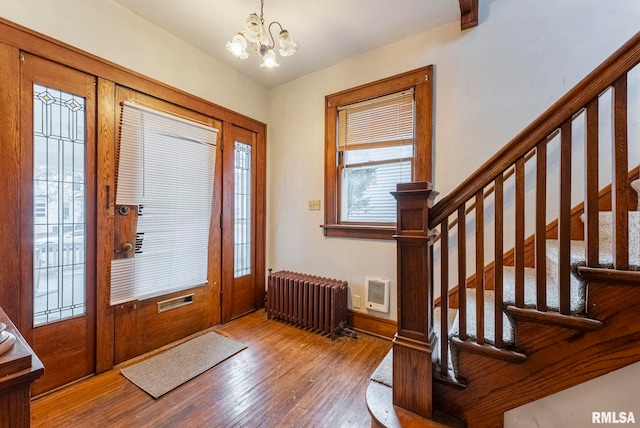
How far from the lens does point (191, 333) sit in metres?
2.54

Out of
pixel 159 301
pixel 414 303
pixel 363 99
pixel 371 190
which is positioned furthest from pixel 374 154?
pixel 159 301

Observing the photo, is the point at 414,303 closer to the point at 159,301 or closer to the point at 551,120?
the point at 551,120

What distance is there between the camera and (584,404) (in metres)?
1.05

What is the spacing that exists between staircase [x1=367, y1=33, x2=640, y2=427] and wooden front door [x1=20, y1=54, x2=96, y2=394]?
2061 millimetres

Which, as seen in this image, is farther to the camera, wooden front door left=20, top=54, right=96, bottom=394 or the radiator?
the radiator

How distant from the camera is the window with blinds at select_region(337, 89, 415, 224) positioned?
8.05ft

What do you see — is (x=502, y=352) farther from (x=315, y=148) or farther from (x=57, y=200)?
(x=57, y=200)

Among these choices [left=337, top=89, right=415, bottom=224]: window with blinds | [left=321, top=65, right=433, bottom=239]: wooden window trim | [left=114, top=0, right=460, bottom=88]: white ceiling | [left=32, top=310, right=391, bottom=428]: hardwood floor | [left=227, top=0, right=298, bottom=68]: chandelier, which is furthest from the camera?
[left=337, top=89, right=415, bottom=224]: window with blinds

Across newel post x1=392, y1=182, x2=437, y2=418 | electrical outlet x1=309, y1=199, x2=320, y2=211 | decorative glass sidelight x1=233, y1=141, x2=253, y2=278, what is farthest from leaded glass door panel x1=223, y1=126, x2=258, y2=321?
newel post x1=392, y1=182, x2=437, y2=418

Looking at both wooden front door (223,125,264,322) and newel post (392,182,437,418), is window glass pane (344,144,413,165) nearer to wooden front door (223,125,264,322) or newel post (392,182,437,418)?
wooden front door (223,125,264,322)

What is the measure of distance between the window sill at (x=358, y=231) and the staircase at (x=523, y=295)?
1.17m

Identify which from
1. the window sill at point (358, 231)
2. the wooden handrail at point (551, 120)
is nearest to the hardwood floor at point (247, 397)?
A: the window sill at point (358, 231)

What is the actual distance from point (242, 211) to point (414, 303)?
2.31m

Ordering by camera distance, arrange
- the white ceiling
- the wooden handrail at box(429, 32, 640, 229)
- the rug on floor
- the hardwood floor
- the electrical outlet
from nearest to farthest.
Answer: the wooden handrail at box(429, 32, 640, 229), the hardwood floor, the rug on floor, the white ceiling, the electrical outlet
